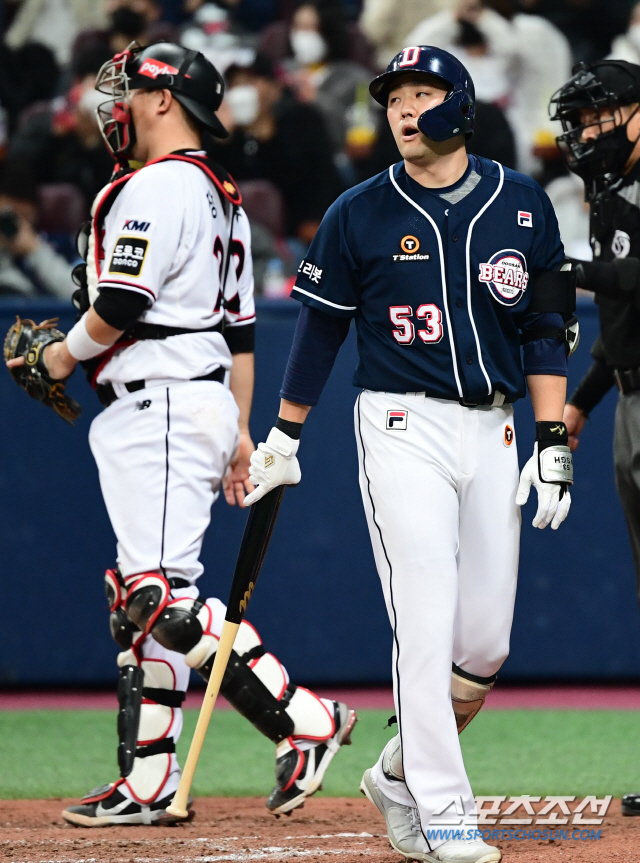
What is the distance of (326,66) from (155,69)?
5.11 m

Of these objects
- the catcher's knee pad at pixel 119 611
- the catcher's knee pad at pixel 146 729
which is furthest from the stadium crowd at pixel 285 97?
the catcher's knee pad at pixel 146 729

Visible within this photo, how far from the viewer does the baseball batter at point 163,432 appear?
11.9ft

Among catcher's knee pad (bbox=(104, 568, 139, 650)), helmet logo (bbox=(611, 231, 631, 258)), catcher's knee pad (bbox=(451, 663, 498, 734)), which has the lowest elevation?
catcher's knee pad (bbox=(104, 568, 139, 650))

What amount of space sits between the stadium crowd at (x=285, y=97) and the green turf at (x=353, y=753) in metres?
2.59

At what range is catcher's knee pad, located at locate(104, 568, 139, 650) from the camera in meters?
3.74

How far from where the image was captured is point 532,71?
8.11m

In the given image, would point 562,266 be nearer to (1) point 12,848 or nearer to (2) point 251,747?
(1) point 12,848

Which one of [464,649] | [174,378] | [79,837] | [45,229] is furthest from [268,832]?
[45,229]

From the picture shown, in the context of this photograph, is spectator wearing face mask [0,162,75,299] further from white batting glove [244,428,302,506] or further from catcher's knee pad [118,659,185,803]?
white batting glove [244,428,302,506]

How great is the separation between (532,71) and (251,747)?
5290mm

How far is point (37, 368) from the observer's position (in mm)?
3898

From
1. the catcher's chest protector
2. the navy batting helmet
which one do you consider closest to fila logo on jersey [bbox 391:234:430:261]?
the navy batting helmet

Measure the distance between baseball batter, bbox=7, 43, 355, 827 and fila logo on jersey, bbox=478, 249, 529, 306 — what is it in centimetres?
117

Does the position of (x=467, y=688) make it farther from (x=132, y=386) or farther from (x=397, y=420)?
(x=132, y=386)
